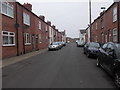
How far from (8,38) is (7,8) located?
2817mm

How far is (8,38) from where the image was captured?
1498 centimetres

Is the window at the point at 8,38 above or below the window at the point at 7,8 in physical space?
below

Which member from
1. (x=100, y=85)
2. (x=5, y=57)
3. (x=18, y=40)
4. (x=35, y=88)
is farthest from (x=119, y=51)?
(x=18, y=40)

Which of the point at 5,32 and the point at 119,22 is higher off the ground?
the point at 119,22

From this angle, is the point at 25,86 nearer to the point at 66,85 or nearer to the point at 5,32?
the point at 66,85

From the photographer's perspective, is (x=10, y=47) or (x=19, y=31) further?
(x=19, y=31)

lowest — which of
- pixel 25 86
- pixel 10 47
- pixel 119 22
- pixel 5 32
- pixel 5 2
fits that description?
pixel 25 86

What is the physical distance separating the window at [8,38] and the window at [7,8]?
5.95 ft

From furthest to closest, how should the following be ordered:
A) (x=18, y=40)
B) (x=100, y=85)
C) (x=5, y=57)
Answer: (x=18, y=40), (x=5, y=57), (x=100, y=85)

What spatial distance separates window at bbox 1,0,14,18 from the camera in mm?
14144

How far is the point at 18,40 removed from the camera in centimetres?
1725

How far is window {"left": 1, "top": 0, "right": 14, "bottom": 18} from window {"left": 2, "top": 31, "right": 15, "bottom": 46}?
1815 millimetres

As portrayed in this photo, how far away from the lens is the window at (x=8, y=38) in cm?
1417

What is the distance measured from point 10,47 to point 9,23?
2300 mm
